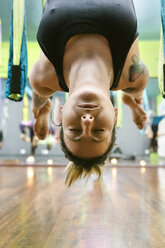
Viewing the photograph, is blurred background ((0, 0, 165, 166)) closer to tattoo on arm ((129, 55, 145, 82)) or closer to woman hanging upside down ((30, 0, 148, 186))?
tattoo on arm ((129, 55, 145, 82))

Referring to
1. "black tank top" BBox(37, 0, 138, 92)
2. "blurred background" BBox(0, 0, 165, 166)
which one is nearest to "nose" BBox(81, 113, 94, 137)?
"black tank top" BBox(37, 0, 138, 92)

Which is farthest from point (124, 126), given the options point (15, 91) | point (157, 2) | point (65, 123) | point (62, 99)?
point (65, 123)

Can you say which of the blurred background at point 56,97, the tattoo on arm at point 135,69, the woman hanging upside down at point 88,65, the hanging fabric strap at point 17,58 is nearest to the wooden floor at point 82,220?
the woman hanging upside down at point 88,65

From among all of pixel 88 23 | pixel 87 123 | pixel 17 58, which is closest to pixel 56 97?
pixel 17 58

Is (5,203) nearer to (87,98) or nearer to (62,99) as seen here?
(87,98)

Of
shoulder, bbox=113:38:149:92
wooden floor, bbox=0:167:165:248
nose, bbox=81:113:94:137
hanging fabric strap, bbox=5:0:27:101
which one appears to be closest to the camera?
nose, bbox=81:113:94:137

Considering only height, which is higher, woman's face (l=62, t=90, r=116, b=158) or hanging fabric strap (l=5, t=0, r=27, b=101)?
hanging fabric strap (l=5, t=0, r=27, b=101)

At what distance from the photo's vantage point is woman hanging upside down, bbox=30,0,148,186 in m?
0.65

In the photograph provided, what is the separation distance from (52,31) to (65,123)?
0.32 m

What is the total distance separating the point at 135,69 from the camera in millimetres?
930

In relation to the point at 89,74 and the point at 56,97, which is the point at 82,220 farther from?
the point at 56,97

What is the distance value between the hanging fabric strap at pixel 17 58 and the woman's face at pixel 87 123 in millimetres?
686

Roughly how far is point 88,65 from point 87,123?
0.23 metres

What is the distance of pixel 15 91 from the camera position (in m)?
1.29
